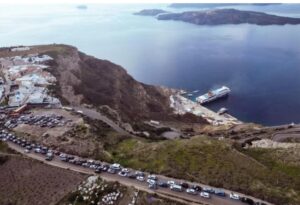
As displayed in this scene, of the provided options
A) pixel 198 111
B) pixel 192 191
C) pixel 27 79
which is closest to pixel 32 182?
pixel 192 191

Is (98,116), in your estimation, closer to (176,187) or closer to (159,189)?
(159,189)

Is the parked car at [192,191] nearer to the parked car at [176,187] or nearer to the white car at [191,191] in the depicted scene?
the white car at [191,191]

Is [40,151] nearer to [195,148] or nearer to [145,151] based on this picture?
[145,151]

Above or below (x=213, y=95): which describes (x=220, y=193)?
above

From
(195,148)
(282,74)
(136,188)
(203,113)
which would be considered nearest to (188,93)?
(203,113)

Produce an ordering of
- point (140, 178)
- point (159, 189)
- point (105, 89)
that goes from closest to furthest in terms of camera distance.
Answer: point (159, 189) < point (140, 178) < point (105, 89)

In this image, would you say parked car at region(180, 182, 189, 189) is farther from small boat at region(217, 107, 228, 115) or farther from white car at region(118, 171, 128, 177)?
small boat at region(217, 107, 228, 115)
